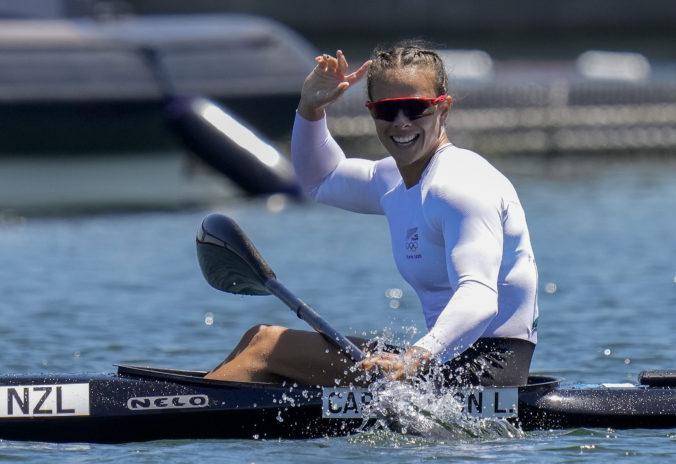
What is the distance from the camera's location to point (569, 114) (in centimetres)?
1866

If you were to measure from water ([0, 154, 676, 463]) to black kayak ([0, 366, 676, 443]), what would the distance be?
0.05 metres

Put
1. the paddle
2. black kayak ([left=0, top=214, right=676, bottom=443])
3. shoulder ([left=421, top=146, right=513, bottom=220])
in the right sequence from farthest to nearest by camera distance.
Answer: the paddle
black kayak ([left=0, top=214, right=676, bottom=443])
shoulder ([left=421, top=146, right=513, bottom=220])

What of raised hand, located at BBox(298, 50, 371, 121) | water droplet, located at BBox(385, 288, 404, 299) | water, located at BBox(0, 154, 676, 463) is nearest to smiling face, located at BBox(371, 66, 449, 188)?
raised hand, located at BBox(298, 50, 371, 121)

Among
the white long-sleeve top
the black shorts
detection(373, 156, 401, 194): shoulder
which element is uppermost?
detection(373, 156, 401, 194): shoulder

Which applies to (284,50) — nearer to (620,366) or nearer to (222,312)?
(222,312)

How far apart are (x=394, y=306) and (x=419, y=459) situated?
14.2ft

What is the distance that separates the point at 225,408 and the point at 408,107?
1206 mm

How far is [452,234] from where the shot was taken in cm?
436

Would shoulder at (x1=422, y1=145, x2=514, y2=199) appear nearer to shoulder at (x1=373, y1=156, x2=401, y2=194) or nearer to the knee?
shoulder at (x1=373, y1=156, x2=401, y2=194)

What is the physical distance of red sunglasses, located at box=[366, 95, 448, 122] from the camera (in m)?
4.51

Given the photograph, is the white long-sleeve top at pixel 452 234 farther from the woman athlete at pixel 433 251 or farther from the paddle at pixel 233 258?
the paddle at pixel 233 258

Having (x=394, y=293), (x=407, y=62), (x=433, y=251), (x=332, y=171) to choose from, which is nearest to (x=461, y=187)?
(x=433, y=251)

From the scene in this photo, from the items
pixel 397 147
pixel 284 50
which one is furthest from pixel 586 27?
pixel 397 147

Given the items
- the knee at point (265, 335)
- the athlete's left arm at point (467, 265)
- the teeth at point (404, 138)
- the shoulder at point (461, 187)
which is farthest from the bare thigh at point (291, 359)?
the teeth at point (404, 138)
